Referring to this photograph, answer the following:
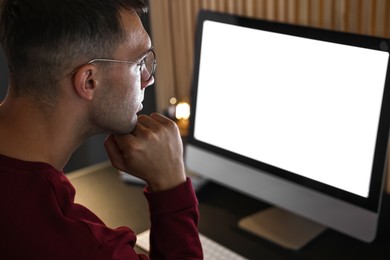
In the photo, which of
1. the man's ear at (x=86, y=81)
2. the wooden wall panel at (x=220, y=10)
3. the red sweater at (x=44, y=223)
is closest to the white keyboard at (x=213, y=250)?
the red sweater at (x=44, y=223)

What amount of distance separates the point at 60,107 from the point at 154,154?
23 centimetres

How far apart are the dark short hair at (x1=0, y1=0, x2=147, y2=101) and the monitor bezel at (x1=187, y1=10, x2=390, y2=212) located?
1.48 feet

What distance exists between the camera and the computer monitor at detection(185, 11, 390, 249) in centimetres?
121

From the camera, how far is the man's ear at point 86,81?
948mm

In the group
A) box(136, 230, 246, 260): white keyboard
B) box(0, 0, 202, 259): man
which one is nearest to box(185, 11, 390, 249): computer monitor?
box(136, 230, 246, 260): white keyboard

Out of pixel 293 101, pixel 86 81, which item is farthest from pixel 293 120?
pixel 86 81

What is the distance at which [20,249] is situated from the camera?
0.90 m

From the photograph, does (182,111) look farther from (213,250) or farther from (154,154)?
(154,154)

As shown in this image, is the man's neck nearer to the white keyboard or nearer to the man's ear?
the man's ear

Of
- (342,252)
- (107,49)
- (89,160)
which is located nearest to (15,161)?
(107,49)

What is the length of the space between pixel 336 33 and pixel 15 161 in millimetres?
661

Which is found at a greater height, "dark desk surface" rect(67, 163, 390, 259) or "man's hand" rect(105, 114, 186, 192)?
"man's hand" rect(105, 114, 186, 192)

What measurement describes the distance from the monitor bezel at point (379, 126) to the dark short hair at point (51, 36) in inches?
17.7

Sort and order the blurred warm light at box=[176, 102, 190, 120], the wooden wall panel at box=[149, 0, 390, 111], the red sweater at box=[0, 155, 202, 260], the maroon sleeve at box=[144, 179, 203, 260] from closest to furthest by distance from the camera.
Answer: the red sweater at box=[0, 155, 202, 260]
the maroon sleeve at box=[144, 179, 203, 260]
the wooden wall panel at box=[149, 0, 390, 111]
the blurred warm light at box=[176, 102, 190, 120]
